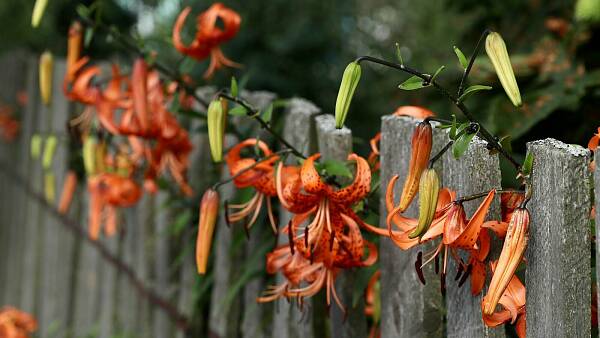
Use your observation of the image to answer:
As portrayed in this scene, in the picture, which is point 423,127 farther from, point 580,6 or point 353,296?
point 353,296

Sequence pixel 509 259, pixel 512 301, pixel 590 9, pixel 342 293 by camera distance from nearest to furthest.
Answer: pixel 509 259 < pixel 512 301 < pixel 590 9 < pixel 342 293

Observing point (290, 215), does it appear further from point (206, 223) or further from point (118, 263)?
point (118, 263)

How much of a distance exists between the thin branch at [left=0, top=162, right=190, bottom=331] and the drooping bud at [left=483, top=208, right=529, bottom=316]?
5.60 feet

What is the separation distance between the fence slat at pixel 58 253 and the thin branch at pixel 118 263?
0.07 metres

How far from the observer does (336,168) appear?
1.58 metres

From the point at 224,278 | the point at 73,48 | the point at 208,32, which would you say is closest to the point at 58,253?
the point at 224,278

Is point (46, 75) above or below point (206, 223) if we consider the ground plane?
above

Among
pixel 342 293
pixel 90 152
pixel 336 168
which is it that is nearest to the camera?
pixel 336 168

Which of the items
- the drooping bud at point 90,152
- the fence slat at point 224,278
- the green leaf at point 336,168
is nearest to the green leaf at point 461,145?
the green leaf at point 336,168

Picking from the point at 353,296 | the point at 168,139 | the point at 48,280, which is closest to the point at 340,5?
the point at 48,280

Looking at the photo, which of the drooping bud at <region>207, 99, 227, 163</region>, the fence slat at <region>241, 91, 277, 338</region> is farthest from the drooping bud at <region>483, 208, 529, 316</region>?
the fence slat at <region>241, 91, 277, 338</region>

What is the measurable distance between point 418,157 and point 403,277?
0.41m

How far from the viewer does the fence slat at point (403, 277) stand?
4.96 ft

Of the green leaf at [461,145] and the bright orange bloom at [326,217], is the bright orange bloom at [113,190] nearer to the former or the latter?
the bright orange bloom at [326,217]
